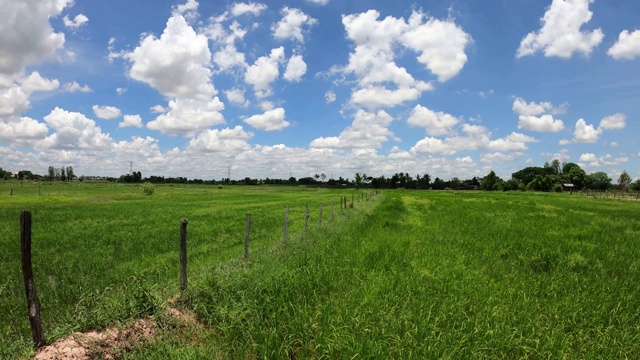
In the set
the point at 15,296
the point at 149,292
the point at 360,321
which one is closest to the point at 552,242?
the point at 360,321

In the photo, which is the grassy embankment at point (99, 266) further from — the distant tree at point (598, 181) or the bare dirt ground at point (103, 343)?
the distant tree at point (598, 181)

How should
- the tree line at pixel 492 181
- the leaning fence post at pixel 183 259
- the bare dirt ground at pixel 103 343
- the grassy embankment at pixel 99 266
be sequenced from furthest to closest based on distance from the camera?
the tree line at pixel 492 181
the leaning fence post at pixel 183 259
the grassy embankment at pixel 99 266
the bare dirt ground at pixel 103 343

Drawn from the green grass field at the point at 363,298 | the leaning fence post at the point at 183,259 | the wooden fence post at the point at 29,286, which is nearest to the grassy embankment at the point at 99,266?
the green grass field at the point at 363,298

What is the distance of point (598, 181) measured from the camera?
152125 millimetres

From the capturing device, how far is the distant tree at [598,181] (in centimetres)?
14114

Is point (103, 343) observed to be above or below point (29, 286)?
below

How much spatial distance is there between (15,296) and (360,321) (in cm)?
782

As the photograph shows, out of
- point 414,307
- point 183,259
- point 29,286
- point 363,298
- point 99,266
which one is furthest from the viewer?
point 99,266

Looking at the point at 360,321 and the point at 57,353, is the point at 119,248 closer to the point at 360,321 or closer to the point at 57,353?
the point at 57,353

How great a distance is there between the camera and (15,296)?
755cm

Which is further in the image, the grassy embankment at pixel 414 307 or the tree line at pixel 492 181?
the tree line at pixel 492 181

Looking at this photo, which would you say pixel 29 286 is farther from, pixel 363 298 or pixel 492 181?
pixel 492 181

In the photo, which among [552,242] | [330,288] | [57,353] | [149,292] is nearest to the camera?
[57,353]

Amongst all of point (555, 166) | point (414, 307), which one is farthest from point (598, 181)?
point (414, 307)
